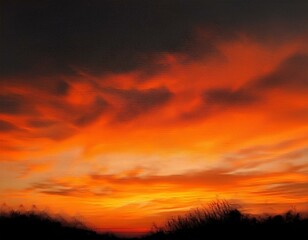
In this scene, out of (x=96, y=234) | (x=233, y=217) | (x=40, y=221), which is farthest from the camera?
(x=96, y=234)

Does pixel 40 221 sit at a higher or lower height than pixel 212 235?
higher

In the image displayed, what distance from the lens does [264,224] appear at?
1033 cm

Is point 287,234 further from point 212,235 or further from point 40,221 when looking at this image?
point 40,221

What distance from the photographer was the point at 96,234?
48.7 feet

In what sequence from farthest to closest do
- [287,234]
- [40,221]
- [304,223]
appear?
[40,221] < [304,223] < [287,234]

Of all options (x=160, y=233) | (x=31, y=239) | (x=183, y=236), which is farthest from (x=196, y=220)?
(x=31, y=239)

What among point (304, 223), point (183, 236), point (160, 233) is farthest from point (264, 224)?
point (160, 233)

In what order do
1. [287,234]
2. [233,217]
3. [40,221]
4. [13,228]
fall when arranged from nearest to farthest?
1. [287,234]
2. [233,217]
3. [13,228]
4. [40,221]

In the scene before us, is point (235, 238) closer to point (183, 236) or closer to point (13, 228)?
point (183, 236)

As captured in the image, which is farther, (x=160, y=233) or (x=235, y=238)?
(x=160, y=233)

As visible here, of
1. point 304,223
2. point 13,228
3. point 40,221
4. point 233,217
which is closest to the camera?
point 304,223

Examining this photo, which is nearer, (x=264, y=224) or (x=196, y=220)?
(x=264, y=224)

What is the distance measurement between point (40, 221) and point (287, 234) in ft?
23.1

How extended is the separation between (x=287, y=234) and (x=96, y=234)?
22.5 feet
